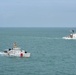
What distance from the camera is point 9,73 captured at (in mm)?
74688

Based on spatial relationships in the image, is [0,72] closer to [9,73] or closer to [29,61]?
[9,73]

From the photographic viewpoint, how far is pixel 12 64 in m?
88.8

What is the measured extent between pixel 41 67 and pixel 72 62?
11262mm

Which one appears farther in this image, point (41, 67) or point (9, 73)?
point (41, 67)

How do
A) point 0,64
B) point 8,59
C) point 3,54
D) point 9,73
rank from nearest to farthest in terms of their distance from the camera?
point 9,73, point 0,64, point 8,59, point 3,54

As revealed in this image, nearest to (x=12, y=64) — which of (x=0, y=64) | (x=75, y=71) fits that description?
(x=0, y=64)

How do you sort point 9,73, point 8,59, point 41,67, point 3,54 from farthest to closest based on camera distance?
point 3,54 < point 8,59 < point 41,67 < point 9,73

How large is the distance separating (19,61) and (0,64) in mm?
5802

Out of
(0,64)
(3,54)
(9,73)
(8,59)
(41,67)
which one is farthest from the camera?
(3,54)

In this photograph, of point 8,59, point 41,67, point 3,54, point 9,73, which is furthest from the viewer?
point 3,54

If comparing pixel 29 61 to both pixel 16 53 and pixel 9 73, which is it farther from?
pixel 9 73

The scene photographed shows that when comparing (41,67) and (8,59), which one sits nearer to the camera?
(41,67)

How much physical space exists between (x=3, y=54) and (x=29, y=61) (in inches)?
615

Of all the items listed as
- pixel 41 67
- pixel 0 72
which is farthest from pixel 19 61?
pixel 0 72
